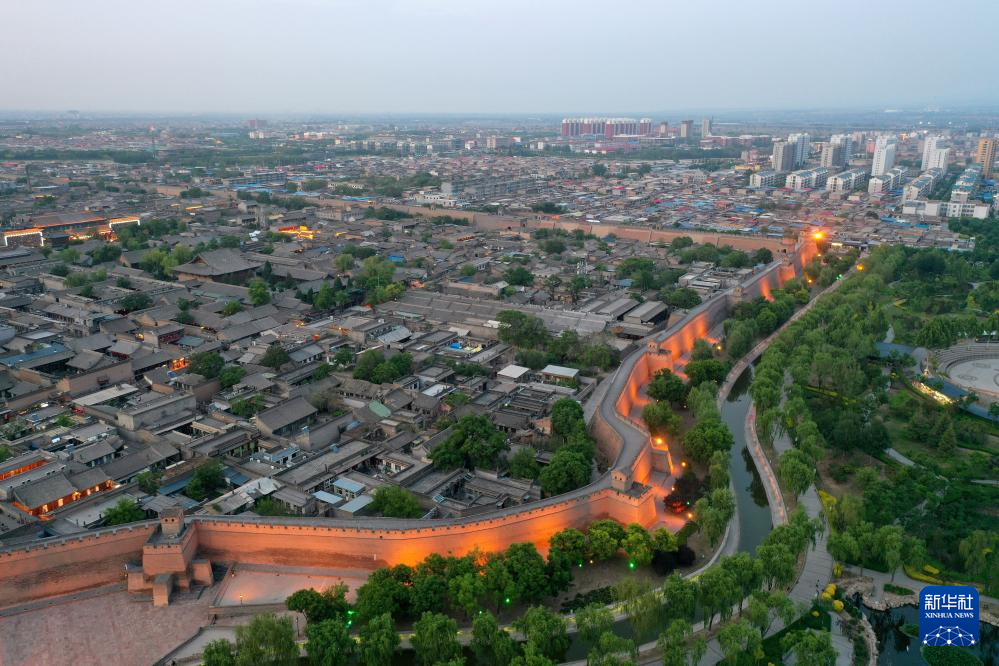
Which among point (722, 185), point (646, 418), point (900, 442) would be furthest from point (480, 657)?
point (722, 185)

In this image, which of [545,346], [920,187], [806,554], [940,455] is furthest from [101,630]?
[920,187]

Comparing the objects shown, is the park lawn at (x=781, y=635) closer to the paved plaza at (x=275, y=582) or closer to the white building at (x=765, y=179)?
the paved plaza at (x=275, y=582)

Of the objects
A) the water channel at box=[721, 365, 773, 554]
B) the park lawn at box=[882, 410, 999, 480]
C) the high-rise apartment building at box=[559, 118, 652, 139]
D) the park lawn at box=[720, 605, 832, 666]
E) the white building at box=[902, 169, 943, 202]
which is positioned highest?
the high-rise apartment building at box=[559, 118, 652, 139]

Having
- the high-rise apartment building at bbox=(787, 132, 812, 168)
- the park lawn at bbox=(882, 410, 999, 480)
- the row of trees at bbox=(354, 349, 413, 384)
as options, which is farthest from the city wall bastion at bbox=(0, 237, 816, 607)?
the high-rise apartment building at bbox=(787, 132, 812, 168)

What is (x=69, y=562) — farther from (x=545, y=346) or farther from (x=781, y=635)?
(x=545, y=346)

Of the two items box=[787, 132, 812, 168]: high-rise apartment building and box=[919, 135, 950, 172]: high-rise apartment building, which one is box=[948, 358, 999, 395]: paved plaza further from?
box=[787, 132, 812, 168]: high-rise apartment building

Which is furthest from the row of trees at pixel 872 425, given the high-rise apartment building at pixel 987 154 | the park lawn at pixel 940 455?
the high-rise apartment building at pixel 987 154

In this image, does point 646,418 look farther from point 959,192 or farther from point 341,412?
point 959,192
